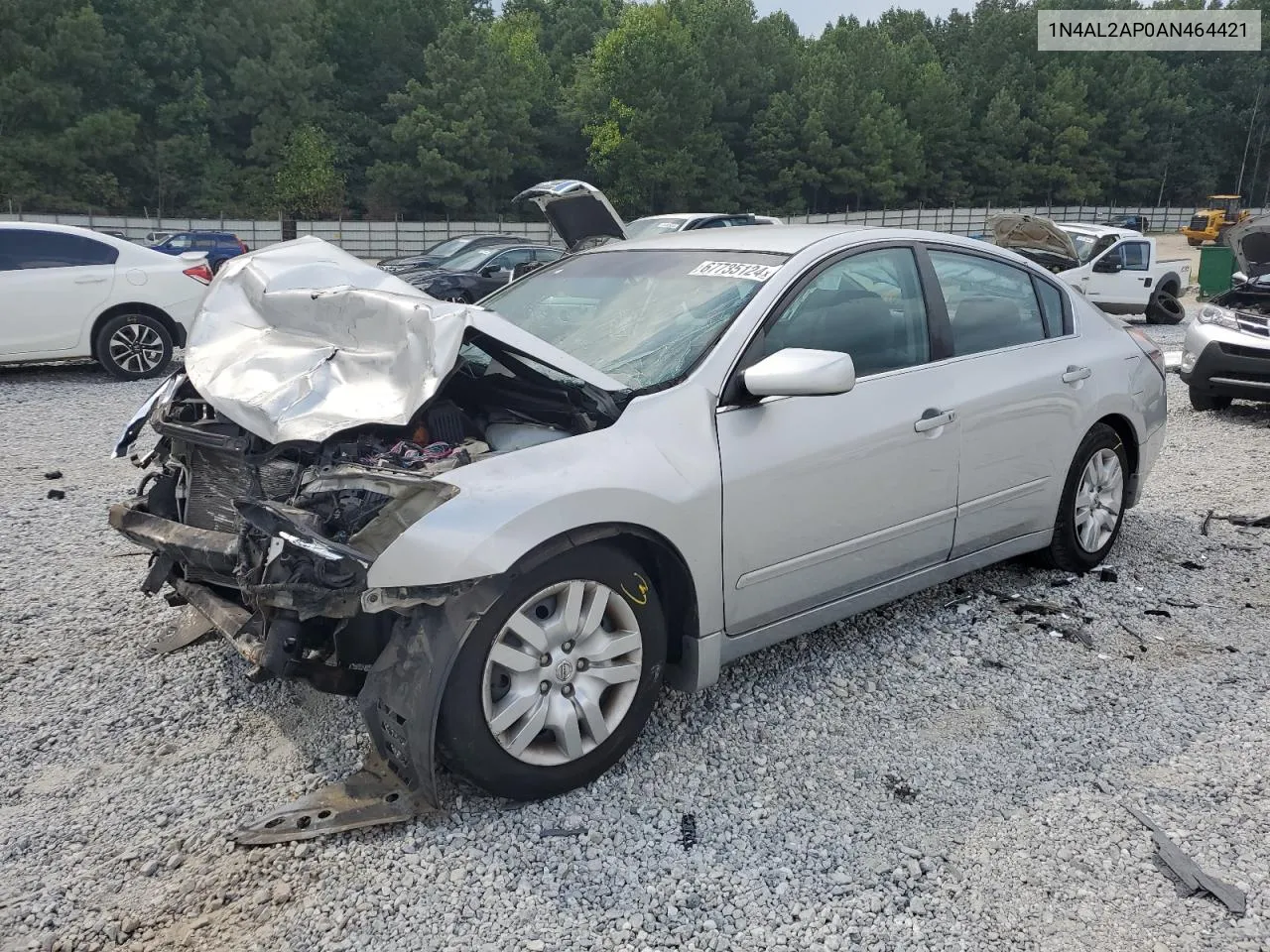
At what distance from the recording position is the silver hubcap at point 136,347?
10.1m

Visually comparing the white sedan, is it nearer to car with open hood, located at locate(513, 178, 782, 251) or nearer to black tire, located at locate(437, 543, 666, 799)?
car with open hood, located at locate(513, 178, 782, 251)

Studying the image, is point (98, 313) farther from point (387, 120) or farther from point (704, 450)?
point (387, 120)

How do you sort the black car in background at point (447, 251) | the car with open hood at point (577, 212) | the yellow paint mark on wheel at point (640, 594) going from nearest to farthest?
the yellow paint mark on wheel at point (640, 594)
the car with open hood at point (577, 212)
the black car in background at point (447, 251)

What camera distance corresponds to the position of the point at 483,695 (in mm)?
2715

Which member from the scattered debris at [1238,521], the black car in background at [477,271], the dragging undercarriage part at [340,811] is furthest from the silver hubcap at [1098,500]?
the black car in background at [477,271]

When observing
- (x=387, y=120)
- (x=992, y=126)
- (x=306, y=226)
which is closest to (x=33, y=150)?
(x=306, y=226)

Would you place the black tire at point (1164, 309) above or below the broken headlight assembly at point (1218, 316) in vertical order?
below

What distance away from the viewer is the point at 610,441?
2.98m

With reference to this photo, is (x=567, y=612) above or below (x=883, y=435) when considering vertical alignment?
below

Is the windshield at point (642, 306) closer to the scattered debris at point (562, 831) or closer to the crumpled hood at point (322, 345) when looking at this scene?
the crumpled hood at point (322, 345)

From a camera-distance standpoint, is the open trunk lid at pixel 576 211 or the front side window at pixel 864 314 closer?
the front side window at pixel 864 314

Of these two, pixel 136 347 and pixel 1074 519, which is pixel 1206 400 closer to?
pixel 1074 519

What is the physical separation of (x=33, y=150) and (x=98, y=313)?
134 ft

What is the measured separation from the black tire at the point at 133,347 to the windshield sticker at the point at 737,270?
8264 millimetres
